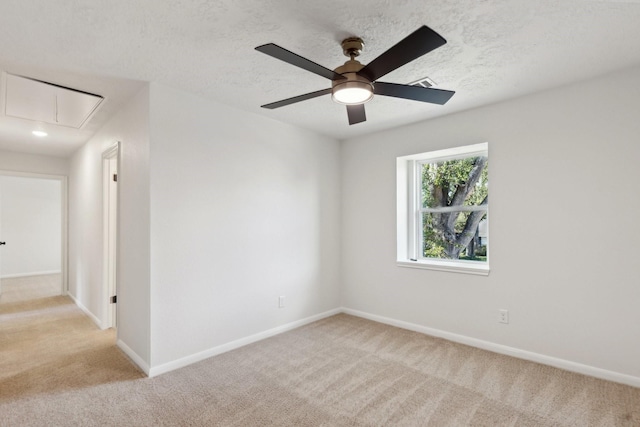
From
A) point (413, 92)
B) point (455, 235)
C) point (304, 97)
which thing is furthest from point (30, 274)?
point (413, 92)

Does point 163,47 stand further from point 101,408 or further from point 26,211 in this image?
point 26,211

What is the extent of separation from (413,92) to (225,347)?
110 inches

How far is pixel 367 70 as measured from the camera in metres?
1.82

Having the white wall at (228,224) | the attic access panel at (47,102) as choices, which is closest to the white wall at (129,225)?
the white wall at (228,224)

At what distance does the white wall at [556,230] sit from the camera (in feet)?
8.22

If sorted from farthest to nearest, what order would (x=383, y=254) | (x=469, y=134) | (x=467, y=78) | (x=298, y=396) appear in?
→ (x=383, y=254)
(x=469, y=134)
(x=467, y=78)
(x=298, y=396)

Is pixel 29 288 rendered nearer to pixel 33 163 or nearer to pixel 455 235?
pixel 33 163

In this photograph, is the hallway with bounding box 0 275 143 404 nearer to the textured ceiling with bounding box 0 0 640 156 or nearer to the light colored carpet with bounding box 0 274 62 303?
the light colored carpet with bounding box 0 274 62 303

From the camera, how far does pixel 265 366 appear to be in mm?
2816

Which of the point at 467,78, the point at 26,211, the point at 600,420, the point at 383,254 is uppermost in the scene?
the point at 467,78

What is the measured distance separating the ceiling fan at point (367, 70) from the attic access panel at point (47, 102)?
1.96m

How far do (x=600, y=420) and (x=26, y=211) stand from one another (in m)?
10.1

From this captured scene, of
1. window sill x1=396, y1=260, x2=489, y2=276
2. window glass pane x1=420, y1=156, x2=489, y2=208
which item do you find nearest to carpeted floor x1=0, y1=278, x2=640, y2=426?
window sill x1=396, y1=260, x2=489, y2=276

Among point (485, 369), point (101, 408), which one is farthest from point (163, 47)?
point (485, 369)
